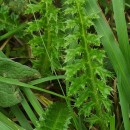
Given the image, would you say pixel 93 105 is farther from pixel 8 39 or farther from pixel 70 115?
pixel 8 39

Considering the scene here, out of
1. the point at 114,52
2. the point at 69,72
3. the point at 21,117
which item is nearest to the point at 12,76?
the point at 21,117

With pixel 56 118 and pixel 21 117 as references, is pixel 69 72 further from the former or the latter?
pixel 21 117

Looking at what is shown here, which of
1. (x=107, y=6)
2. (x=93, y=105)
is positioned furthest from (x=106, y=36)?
(x=107, y=6)

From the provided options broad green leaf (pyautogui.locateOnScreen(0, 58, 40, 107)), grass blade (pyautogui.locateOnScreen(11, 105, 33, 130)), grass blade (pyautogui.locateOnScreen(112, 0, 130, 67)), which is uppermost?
grass blade (pyautogui.locateOnScreen(112, 0, 130, 67))

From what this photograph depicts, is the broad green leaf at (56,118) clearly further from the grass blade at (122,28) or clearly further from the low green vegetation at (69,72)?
the grass blade at (122,28)

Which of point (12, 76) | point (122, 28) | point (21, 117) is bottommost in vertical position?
point (21, 117)

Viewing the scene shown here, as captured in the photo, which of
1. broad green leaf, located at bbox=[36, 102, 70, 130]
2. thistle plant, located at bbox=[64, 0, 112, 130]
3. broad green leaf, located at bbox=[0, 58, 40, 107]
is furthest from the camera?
broad green leaf, located at bbox=[0, 58, 40, 107]

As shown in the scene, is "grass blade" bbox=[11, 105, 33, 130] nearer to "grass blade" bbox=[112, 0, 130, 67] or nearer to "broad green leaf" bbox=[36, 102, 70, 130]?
"broad green leaf" bbox=[36, 102, 70, 130]

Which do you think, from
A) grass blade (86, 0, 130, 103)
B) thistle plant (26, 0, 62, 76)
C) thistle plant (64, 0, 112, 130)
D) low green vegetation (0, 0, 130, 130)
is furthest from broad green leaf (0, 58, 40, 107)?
grass blade (86, 0, 130, 103)

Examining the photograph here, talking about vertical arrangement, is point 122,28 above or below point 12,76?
above
